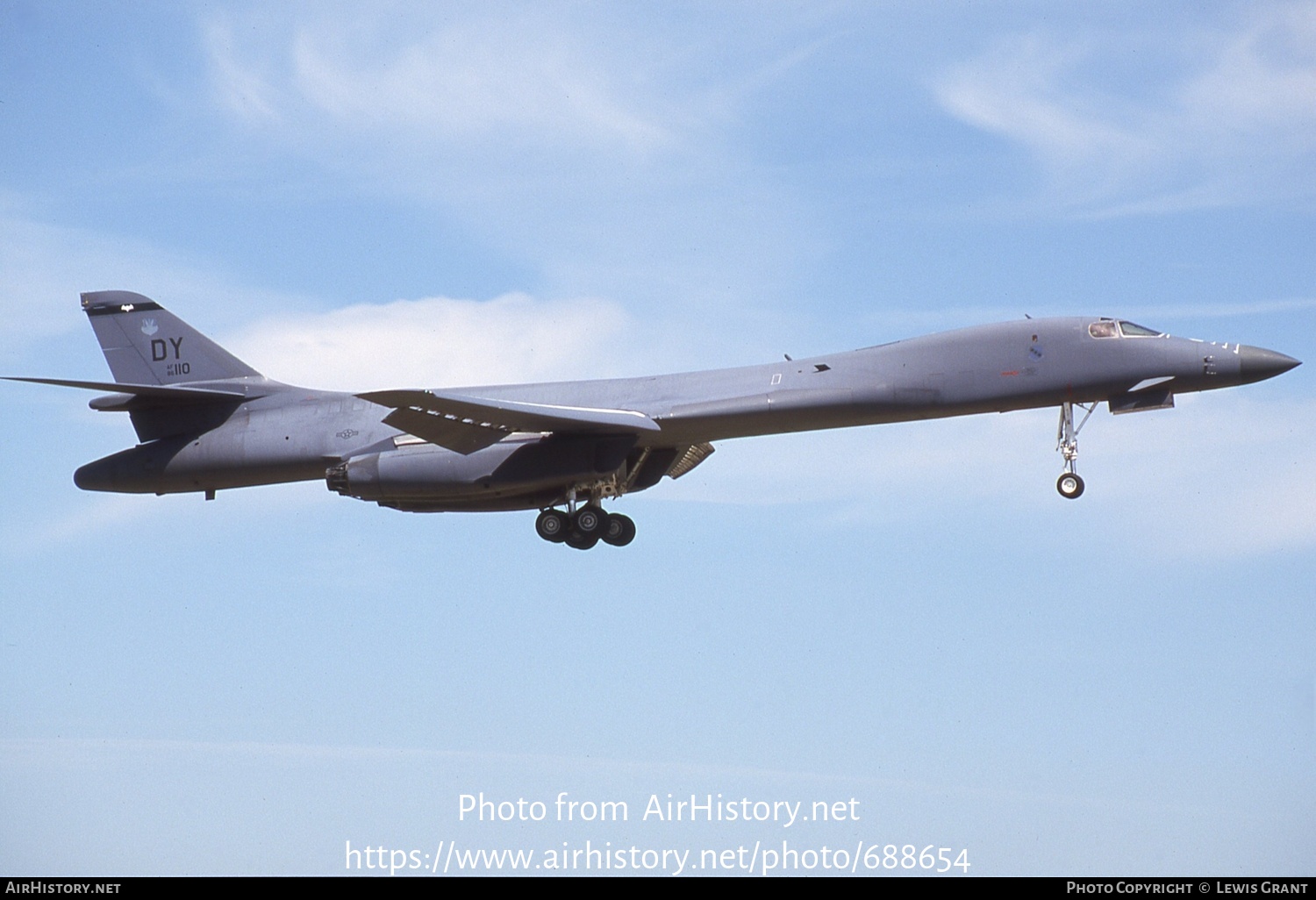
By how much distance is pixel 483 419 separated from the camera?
27.8 meters

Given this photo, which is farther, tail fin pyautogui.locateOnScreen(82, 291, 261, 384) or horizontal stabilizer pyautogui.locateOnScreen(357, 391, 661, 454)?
tail fin pyautogui.locateOnScreen(82, 291, 261, 384)

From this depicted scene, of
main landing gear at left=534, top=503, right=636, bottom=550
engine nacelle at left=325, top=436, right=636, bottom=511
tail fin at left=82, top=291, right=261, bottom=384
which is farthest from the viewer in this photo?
tail fin at left=82, top=291, right=261, bottom=384

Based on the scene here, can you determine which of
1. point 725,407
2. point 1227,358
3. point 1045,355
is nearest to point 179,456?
point 725,407

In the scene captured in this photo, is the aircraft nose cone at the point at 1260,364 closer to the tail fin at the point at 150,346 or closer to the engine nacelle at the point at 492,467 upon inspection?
the engine nacelle at the point at 492,467

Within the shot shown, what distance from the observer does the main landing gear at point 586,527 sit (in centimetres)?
2977

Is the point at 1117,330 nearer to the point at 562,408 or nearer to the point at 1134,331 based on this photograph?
the point at 1134,331

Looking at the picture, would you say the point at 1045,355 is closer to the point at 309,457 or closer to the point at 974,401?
the point at 974,401

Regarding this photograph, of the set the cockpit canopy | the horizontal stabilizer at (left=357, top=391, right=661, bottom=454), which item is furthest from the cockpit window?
the horizontal stabilizer at (left=357, top=391, right=661, bottom=454)

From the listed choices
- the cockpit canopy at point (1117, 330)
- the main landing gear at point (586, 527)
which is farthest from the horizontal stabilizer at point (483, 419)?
the cockpit canopy at point (1117, 330)

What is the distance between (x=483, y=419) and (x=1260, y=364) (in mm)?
13102

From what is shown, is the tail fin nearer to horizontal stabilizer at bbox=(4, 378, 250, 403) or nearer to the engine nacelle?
horizontal stabilizer at bbox=(4, 378, 250, 403)

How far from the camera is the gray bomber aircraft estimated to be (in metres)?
27.2
